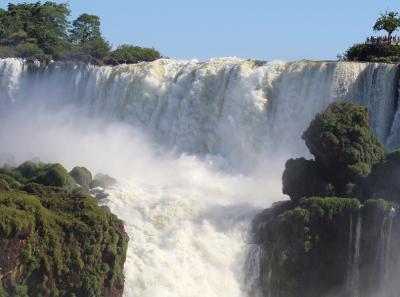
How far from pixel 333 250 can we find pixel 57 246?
8494mm

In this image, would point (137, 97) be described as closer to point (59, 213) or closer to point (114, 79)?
point (114, 79)

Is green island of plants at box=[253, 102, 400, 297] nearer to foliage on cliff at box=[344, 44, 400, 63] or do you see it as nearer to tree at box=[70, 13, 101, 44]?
foliage on cliff at box=[344, 44, 400, 63]

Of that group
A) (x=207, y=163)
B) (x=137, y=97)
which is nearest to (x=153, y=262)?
(x=207, y=163)

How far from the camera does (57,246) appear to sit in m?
31.0

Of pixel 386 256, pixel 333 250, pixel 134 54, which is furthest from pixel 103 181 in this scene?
pixel 134 54

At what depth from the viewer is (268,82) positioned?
4566cm

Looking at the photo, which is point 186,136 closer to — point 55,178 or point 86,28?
point 55,178

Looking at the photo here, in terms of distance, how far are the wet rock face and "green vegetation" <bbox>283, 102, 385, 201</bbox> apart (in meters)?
1.54

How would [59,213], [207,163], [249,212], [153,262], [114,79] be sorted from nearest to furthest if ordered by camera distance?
[59,213], [153,262], [249,212], [207,163], [114,79]

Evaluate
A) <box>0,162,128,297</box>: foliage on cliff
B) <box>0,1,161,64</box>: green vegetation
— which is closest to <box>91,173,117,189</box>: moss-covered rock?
<box>0,162,128,297</box>: foliage on cliff

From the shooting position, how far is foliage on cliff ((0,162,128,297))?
1177 inches

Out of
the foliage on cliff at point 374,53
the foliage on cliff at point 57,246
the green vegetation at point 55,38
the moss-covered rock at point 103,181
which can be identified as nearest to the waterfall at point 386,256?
the foliage on cliff at point 57,246

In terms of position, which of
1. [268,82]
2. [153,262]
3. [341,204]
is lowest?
[153,262]

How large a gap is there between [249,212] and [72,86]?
19588 millimetres
